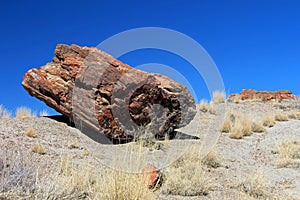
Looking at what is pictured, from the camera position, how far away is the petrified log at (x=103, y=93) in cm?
875

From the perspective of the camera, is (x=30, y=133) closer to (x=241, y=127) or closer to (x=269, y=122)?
(x=241, y=127)

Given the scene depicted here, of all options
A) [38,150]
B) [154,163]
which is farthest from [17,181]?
[154,163]

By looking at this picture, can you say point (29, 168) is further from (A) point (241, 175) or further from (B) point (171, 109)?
(B) point (171, 109)

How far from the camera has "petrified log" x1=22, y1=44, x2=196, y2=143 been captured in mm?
8750

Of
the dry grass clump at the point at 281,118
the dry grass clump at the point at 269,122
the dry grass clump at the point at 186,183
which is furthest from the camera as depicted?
the dry grass clump at the point at 281,118

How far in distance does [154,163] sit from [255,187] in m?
1.95

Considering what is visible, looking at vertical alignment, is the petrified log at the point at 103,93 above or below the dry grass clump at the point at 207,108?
below

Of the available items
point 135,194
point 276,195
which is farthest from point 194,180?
point 135,194

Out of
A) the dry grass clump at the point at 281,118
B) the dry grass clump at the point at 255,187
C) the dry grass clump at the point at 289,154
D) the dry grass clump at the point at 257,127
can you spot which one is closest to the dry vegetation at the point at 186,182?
the dry grass clump at the point at 255,187

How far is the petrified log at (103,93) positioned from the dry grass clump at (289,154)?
3.09 meters

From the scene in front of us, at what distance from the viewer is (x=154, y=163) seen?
22.1 feet

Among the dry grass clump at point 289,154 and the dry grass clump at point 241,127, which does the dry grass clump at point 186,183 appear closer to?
the dry grass clump at point 289,154

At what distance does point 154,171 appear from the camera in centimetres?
568

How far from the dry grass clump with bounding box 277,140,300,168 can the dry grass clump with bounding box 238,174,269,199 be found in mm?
2330
